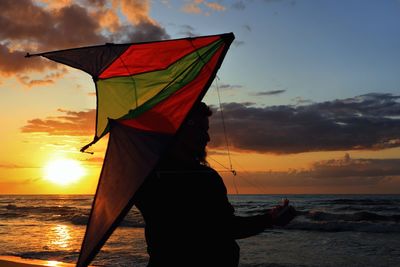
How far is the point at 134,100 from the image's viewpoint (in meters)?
2.07

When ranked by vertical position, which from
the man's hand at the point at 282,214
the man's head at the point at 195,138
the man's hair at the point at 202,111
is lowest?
the man's hand at the point at 282,214

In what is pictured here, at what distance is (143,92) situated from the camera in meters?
2.07

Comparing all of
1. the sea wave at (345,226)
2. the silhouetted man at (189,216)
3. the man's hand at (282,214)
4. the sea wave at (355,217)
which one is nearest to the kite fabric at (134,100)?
the silhouetted man at (189,216)

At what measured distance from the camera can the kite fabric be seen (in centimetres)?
176

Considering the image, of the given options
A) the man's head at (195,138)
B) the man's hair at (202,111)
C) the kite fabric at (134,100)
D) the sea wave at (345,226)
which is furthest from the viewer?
the sea wave at (345,226)

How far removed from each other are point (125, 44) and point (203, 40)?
0.41 meters

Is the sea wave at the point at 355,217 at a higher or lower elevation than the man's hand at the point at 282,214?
lower

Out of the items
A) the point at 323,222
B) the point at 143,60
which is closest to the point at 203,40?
the point at 143,60

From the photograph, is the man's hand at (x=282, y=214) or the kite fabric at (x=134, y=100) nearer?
the kite fabric at (x=134, y=100)

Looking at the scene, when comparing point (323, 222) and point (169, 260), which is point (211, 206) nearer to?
point (169, 260)

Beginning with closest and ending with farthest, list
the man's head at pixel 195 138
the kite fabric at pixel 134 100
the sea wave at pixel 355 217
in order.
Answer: the kite fabric at pixel 134 100 → the man's head at pixel 195 138 → the sea wave at pixel 355 217

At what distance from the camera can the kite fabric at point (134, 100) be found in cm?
176

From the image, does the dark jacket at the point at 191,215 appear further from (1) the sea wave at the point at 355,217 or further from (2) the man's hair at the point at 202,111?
(1) the sea wave at the point at 355,217

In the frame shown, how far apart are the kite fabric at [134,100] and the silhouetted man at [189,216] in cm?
8
